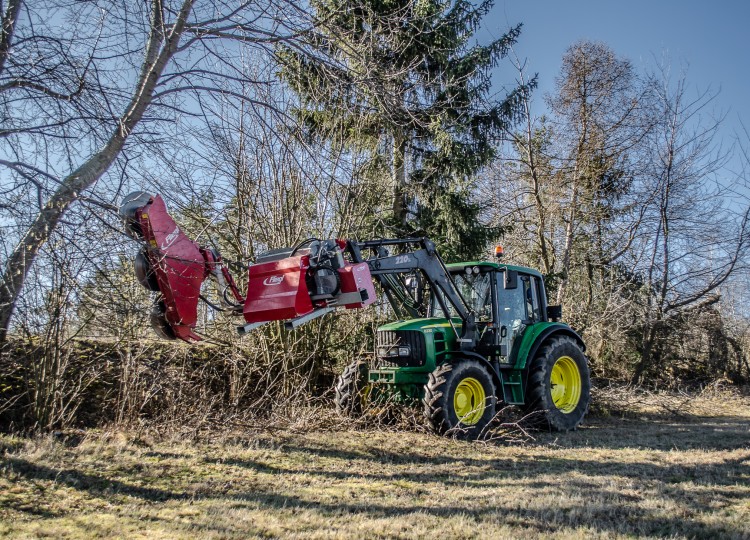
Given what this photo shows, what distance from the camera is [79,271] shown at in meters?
4.49

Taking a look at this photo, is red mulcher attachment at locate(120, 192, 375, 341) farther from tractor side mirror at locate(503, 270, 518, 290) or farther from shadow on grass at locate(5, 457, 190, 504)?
tractor side mirror at locate(503, 270, 518, 290)

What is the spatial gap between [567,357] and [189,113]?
24.5 feet

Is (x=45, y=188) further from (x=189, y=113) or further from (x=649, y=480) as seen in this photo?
(x=649, y=480)

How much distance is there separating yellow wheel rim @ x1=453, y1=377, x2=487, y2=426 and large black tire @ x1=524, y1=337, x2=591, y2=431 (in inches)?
42.0

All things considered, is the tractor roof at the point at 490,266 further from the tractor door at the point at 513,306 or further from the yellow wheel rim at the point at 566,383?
the yellow wheel rim at the point at 566,383

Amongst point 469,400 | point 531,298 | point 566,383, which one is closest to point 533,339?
point 531,298

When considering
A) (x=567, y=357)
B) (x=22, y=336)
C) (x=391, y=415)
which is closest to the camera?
(x=22, y=336)

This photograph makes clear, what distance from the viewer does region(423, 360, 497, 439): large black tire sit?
27.1ft

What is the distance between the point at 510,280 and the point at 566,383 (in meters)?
2.68

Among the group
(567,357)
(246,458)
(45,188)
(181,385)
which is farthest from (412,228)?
(45,188)

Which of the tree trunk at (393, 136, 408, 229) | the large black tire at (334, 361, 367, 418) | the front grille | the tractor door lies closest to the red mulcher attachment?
the front grille

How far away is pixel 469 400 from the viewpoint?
8.93m

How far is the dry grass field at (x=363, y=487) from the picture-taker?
4512 mm

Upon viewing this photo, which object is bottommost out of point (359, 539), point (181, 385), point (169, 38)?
point (359, 539)
